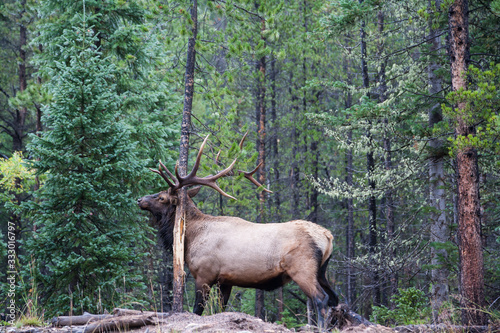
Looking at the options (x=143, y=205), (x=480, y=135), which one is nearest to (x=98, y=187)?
(x=143, y=205)

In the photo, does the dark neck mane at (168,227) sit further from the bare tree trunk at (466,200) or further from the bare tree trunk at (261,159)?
the bare tree trunk at (261,159)

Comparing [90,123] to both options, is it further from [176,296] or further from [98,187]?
[176,296]

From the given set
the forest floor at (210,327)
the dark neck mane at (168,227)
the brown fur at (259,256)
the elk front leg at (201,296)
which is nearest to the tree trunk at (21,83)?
the dark neck mane at (168,227)

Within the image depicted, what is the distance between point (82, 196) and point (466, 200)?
21.7 ft

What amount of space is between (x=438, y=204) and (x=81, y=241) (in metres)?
8.21

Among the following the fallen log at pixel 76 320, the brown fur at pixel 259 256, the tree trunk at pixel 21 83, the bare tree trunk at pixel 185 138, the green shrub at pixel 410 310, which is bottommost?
the green shrub at pixel 410 310

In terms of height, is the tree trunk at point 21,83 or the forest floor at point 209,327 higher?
the tree trunk at point 21,83

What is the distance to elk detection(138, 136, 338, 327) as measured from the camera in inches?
288

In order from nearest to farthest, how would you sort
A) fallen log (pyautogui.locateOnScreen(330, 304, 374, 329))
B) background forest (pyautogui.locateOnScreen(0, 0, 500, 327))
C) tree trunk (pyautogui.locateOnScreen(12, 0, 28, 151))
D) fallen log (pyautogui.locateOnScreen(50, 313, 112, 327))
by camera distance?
fallen log (pyautogui.locateOnScreen(50, 313, 112, 327)), fallen log (pyautogui.locateOnScreen(330, 304, 374, 329)), background forest (pyautogui.locateOnScreen(0, 0, 500, 327)), tree trunk (pyautogui.locateOnScreen(12, 0, 28, 151))

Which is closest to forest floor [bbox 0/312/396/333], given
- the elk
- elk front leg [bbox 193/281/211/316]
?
the elk

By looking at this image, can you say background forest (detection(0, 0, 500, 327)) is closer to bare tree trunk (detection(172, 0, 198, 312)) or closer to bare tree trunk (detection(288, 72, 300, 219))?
bare tree trunk (detection(172, 0, 198, 312))

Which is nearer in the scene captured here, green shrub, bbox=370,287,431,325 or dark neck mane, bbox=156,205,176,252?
green shrub, bbox=370,287,431,325

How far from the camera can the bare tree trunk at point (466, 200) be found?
20.9 ft

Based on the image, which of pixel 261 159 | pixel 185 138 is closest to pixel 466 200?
pixel 185 138
